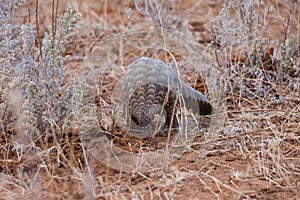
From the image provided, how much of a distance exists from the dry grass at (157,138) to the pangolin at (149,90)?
0.30 ft

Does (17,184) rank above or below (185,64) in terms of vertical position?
below

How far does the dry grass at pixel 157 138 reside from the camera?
2.45 meters

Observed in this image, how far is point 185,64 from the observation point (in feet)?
12.3

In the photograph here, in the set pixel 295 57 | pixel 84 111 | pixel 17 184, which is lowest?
pixel 17 184

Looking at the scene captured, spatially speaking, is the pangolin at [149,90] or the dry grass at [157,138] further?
the pangolin at [149,90]

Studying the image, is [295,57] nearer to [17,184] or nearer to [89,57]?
[89,57]

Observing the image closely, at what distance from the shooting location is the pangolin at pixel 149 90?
290cm

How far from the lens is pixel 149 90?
9.52ft

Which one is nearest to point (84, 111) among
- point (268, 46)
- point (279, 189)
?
point (279, 189)

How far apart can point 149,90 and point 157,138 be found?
0.72 ft

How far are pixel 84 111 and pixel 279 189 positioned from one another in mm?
1087

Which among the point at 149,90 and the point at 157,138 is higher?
the point at 149,90

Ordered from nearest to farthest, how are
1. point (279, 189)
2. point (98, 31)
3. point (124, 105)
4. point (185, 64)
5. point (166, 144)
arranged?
point (279, 189)
point (166, 144)
point (124, 105)
point (185, 64)
point (98, 31)

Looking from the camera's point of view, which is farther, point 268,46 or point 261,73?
point 268,46
